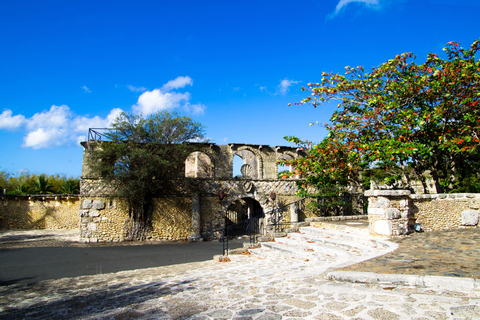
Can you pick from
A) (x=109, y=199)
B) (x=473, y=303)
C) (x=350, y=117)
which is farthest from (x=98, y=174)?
(x=473, y=303)

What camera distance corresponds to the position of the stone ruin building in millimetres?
16500

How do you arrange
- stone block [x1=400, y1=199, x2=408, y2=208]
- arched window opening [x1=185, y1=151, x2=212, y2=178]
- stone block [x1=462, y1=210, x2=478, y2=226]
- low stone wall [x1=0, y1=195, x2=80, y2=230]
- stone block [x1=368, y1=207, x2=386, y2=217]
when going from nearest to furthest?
stone block [x1=368, y1=207, x2=386, y2=217] < stone block [x1=400, y1=199, x2=408, y2=208] < stone block [x1=462, y1=210, x2=478, y2=226] < low stone wall [x1=0, y1=195, x2=80, y2=230] < arched window opening [x1=185, y1=151, x2=212, y2=178]

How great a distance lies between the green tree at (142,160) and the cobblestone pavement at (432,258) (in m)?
11.6

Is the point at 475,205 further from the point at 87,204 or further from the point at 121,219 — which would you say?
the point at 87,204

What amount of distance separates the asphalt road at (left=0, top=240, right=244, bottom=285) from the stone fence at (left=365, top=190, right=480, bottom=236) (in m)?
5.74

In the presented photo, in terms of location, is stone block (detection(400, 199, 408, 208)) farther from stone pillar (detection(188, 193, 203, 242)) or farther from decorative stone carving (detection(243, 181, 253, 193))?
stone pillar (detection(188, 193, 203, 242))

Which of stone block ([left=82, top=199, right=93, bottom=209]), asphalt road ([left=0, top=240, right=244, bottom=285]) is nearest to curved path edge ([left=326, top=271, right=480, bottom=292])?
asphalt road ([left=0, top=240, right=244, bottom=285])

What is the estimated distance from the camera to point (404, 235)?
8.69 meters

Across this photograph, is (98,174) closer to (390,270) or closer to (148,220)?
(148,220)

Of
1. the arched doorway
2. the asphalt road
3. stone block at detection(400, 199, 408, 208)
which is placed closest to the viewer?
the asphalt road

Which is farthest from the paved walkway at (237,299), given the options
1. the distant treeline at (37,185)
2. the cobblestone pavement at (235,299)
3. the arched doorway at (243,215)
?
the distant treeline at (37,185)

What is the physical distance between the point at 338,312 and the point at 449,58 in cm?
1223

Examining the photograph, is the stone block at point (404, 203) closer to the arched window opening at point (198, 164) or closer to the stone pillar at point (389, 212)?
the stone pillar at point (389, 212)

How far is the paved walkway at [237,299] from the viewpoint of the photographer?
355cm
